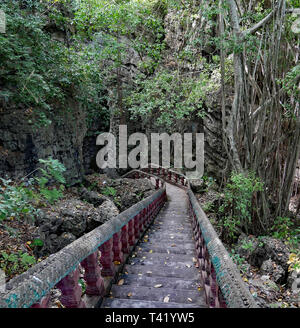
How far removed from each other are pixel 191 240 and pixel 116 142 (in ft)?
36.9

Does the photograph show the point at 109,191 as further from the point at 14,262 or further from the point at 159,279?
the point at 159,279

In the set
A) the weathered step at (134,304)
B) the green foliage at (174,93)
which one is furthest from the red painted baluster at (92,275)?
the green foliage at (174,93)

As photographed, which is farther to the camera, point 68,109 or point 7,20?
point 68,109

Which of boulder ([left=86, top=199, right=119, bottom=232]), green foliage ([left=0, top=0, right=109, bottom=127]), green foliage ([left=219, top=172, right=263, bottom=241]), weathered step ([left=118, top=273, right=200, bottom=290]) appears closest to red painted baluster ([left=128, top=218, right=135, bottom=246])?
weathered step ([left=118, top=273, right=200, bottom=290])

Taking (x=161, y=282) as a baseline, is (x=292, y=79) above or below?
above

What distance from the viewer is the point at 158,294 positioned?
215cm

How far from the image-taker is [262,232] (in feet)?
20.0

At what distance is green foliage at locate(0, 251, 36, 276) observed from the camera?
3.54m

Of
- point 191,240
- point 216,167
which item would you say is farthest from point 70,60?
point 216,167

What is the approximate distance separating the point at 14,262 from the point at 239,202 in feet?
15.9

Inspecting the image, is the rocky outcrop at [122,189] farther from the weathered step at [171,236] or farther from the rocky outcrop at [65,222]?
the weathered step at [171,236]

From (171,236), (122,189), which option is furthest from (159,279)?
(122,189)
